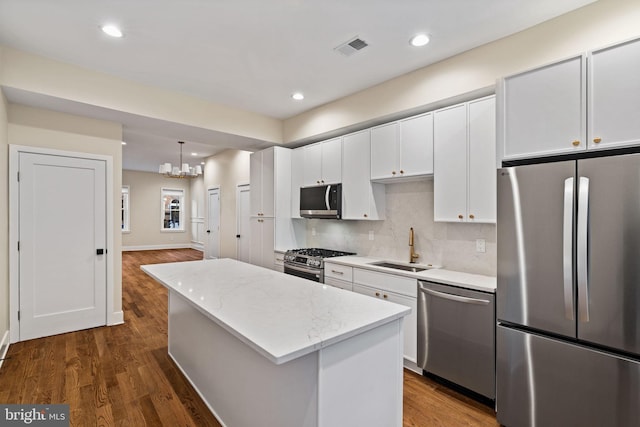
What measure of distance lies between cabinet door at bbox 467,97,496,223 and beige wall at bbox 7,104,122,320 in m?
4.01

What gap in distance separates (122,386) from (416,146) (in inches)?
132

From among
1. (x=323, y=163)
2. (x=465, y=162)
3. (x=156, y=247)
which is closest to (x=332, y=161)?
(x=323, y=163)

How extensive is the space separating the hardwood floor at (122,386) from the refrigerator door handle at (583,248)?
1.05 m

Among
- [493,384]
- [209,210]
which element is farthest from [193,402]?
[209,210]

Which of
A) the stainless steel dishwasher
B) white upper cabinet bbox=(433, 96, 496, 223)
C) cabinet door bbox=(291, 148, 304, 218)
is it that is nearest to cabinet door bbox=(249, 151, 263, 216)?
cabinet door bbox=(291, 148, 304, 218)

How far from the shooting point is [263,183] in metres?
4.77

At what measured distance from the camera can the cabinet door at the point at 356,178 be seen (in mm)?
3531

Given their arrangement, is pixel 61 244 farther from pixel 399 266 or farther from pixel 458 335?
pixel 458 335

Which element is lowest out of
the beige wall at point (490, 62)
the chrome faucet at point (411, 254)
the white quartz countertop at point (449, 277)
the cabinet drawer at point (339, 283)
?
the cabinet drawer at point (339, 283)

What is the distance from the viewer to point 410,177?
3160 mm

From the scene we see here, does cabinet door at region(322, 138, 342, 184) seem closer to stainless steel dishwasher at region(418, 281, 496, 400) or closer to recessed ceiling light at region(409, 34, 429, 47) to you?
recessed ceiling light at region(409, 34, 429, 47)

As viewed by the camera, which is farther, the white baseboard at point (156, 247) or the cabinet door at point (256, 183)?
the white baseboard at point (156, 247)

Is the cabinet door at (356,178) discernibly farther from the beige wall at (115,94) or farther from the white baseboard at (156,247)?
the white baseboard at (156,247)

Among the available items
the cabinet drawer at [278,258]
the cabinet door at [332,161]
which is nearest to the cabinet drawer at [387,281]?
the cabinet door at [332,161]
